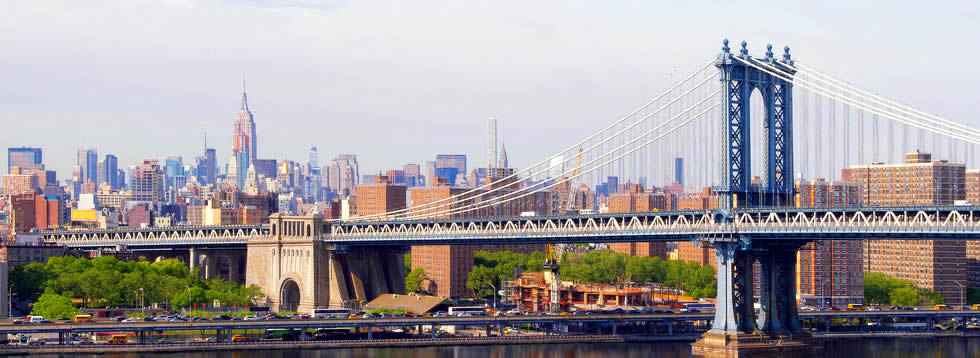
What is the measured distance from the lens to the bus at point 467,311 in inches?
4820

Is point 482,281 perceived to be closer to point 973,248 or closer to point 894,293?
point 894,293

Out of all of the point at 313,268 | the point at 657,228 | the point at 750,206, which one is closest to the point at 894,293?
the point at 313,268

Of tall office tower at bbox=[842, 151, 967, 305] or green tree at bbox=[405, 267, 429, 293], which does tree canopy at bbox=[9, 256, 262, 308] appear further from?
tall office tower at bbox=[842, 151, 967, 305]

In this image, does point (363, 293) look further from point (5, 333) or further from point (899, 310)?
point (899, 310)

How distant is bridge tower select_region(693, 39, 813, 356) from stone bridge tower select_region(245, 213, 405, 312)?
43721 mm

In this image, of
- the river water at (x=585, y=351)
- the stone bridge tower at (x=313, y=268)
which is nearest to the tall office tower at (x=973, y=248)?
the river water at (x=585, y=351)

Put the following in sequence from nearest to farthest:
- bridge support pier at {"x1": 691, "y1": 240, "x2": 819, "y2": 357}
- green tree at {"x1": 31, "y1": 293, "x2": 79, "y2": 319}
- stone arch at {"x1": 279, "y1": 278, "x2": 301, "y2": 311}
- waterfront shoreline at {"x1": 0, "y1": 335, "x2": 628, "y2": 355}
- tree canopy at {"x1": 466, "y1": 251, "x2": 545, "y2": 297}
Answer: bridge support pier at {"x1": 691, "y1": 240, "x2": 819, "y2": 357} → waterfront shoreline at {"x1": 0, "y1": 335, "x2": 628, "y2": 355} → green tree at {"x1": 31, "y1": 293, "x2": 79, "y2": 319} → stone arch at {"x1": 279, "y1": 278, "x2": 301, "y2": 311} → tree canopy at {"x1": 466, "y1": 251, "x2": 545, "y2": 297}

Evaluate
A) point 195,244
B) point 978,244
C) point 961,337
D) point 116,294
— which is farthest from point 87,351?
point 978,244

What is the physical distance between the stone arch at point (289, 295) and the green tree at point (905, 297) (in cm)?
6203

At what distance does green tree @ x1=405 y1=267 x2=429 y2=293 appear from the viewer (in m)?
176

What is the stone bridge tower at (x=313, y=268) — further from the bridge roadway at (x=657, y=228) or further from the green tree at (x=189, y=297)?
the green tree at (x=189, y=297)

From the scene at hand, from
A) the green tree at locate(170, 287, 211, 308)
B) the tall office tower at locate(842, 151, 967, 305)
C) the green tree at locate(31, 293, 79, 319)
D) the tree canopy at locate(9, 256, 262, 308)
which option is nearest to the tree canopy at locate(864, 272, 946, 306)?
the tall office tower at locate(842, 151, 967, 305)

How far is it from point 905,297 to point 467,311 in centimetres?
5553

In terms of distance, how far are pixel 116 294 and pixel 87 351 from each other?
1029 inches
